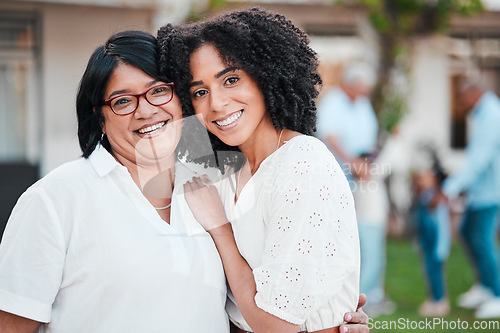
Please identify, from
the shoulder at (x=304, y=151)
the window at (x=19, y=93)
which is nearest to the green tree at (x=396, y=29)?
the window at (x=19, y=93)

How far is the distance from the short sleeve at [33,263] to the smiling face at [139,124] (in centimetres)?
36

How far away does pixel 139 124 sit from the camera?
207 centimetres

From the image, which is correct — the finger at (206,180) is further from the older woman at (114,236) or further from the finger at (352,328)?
the finger at (352,328)

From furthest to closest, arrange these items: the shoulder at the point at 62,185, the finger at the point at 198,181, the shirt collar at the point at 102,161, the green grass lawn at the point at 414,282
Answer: the green grass lawn at the point at 414,282, the finger at the point at 198,181, the shirt collar at the point at 102,161, the shoulder at the point at 62,185

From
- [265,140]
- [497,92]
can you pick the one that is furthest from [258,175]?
[497,92]

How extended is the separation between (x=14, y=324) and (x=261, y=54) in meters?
1.19

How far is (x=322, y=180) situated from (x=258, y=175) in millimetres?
282

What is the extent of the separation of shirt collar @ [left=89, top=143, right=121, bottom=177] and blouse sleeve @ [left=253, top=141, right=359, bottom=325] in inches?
22.4

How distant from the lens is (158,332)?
1880 millimetres

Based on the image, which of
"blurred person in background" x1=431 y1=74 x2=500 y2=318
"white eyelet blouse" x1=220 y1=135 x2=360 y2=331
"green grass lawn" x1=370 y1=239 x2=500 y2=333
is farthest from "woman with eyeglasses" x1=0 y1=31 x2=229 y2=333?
"blurred person in background" x1=431 y1=74 x2=500 y2=318

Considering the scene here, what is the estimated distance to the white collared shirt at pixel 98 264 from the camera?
1817 millimetres

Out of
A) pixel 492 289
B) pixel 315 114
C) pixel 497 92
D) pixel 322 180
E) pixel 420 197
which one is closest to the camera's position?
pixel 322 180

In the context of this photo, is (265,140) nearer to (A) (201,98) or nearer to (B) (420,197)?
(A) (201,98)

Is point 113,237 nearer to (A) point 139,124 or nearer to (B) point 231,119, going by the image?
(A) point 139,124
